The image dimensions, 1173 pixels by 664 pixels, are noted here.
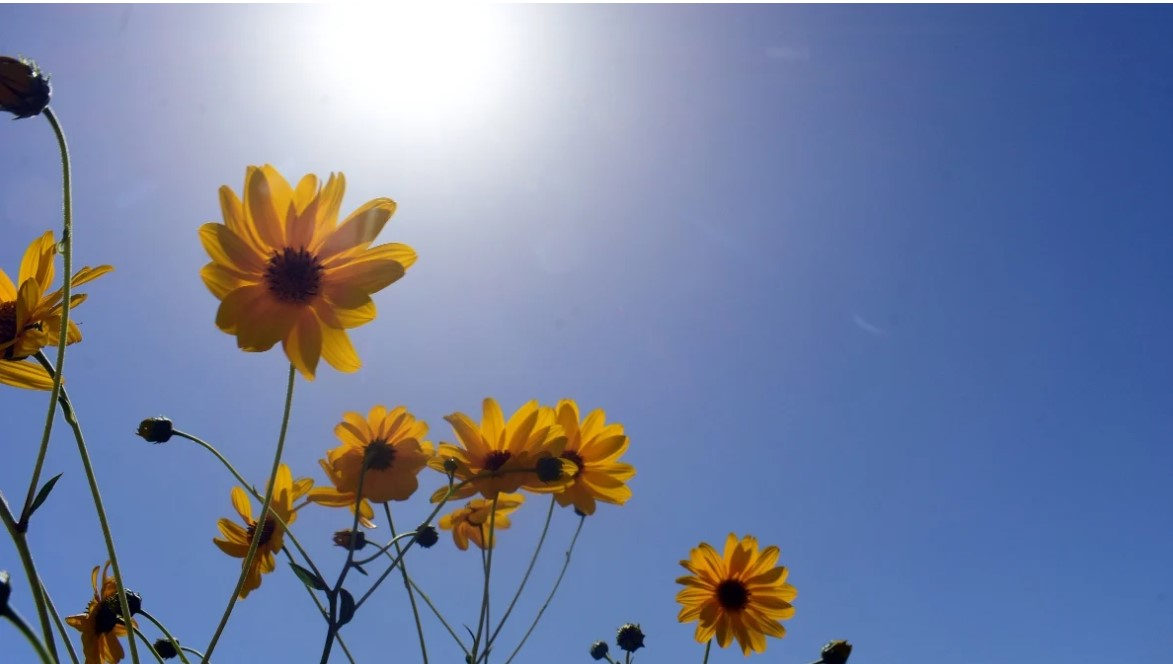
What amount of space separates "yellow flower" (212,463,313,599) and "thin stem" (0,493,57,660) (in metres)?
0.92

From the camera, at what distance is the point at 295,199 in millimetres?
1744

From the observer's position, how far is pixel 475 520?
86.7 inches

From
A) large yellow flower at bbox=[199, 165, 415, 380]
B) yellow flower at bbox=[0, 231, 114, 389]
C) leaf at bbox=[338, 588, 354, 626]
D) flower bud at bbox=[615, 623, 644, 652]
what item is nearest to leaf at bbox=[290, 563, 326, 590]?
leaf at bbox=[338, 588, 354, 626]

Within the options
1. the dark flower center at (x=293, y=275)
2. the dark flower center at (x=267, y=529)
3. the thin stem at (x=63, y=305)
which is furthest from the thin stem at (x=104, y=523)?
the dark flower center at (x=267, y=529)

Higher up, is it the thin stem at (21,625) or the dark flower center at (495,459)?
the dark flower center at (495,459)

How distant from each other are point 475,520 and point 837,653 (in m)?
1.51

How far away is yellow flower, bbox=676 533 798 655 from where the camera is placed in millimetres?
3541

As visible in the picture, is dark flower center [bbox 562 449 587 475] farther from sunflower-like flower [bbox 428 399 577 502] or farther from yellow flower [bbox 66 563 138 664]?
yellow flower [bbox 66 563 138 664]

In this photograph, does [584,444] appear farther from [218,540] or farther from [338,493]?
[218,540]

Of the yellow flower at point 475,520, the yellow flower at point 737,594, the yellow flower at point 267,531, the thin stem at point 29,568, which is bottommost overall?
the thin stem at point 29,568

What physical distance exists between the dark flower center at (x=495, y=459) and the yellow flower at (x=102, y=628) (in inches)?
36.7

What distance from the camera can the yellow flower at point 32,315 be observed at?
1330mm

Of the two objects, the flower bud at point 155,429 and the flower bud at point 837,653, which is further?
the flower bud at point 837,653

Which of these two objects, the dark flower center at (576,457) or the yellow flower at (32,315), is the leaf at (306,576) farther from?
the dark flower center at (576,457)
